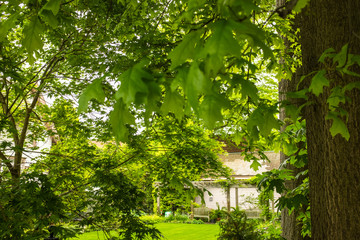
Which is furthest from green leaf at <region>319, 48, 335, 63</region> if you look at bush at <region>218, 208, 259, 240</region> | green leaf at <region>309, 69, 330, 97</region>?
bush at <region>218, 208, 259, 240</region>

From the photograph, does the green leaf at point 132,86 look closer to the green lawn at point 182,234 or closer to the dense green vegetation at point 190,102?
the dense green vegetation at point 190,102

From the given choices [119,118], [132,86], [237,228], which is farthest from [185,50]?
[237,228]

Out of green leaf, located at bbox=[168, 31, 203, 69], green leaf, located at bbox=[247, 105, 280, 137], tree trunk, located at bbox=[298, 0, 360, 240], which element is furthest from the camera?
tree trunk, located at bbox=[298, 0, 360, 240]

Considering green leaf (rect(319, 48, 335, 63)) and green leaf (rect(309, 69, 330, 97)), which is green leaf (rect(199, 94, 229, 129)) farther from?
green leaf (rect(319, 48, 335, 63))

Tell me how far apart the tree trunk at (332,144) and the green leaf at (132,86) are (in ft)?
5.10

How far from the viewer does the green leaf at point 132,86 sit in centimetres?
122

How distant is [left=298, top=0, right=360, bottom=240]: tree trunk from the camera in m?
2.32

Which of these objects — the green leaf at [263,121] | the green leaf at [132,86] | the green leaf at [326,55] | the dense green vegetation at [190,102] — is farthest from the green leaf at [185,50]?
the green leaf at [326,55]

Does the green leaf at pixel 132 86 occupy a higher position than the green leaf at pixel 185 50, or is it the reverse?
the green leaf at pixel 185 50

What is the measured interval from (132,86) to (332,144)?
1.81 m

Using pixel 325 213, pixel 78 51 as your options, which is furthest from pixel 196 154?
pixel 325 213

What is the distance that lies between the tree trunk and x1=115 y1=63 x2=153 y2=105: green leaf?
1554 mm

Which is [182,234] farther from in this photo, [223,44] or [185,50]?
[223,44]

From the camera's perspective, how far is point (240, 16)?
3.93 ft
